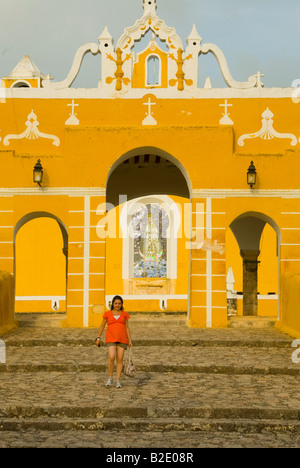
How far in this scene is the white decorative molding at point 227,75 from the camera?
14859mm

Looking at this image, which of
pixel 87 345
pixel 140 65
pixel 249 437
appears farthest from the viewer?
pixel 140 65

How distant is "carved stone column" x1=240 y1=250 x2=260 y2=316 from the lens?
1747 cm

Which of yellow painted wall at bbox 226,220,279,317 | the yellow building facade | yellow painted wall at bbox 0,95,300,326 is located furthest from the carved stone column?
yellow painted wall at bbox 226,220,279,317

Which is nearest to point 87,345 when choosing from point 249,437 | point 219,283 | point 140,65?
point 219,283

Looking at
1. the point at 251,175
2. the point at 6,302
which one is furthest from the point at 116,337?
the point at 251,175

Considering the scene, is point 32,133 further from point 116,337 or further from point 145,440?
point 145,440

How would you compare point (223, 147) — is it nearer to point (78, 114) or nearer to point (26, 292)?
point (78, 114)

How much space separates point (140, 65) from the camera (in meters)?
16.0

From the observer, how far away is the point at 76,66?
49.2 feet

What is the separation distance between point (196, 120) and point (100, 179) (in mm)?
2414

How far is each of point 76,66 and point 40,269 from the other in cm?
883

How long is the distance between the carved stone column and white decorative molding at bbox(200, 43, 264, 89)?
4.55m

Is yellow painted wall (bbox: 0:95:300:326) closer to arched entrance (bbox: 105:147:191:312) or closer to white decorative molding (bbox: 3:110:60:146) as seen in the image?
white decorative molding (bbox: 3:110:60:146)

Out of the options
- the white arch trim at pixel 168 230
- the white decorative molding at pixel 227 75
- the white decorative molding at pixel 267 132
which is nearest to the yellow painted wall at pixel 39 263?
the white arch trim at pixel 168 230
